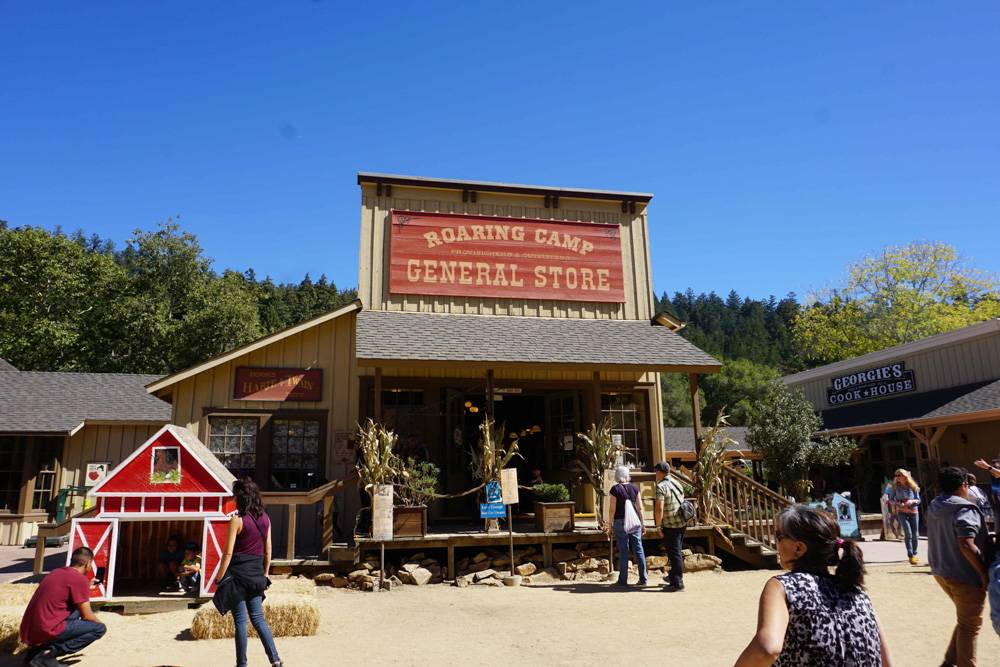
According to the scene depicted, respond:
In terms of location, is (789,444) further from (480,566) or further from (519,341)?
(480,566)

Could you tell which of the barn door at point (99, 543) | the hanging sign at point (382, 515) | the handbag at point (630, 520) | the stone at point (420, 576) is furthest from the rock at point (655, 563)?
the barn door at point (99, 543)

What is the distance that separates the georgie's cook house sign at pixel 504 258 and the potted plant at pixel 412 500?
423 cm

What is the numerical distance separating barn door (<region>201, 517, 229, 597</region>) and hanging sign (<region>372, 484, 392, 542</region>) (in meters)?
2.04

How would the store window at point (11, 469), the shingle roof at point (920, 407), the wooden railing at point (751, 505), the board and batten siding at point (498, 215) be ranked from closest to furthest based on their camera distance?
the wooden railing at point (751, 505) < the board and batten siding at point (498, 215) < the store window at point (11, 469) < the shingle roof at point (920, 407)

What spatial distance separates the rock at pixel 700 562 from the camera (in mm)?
10336

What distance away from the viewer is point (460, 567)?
1004cm

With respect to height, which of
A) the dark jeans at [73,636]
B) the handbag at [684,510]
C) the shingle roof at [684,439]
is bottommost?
the dark jeans at [73,636]

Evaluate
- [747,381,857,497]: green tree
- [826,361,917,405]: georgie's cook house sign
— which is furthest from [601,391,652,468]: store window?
[826,361,917,405]: georgie's cook house sign

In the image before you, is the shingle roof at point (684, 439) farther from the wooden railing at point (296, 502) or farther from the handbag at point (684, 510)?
the wooden railing at point (296, 502)

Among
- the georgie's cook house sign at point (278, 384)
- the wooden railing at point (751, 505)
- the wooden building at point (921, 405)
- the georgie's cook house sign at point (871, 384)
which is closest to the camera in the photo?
the wooden railing at point (751, 505)

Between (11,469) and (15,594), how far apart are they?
32.1 feet

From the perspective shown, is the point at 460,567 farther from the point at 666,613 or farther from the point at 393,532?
the point at 666,613

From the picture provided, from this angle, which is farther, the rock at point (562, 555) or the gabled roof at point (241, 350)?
the gabled roof at point (241, 350)

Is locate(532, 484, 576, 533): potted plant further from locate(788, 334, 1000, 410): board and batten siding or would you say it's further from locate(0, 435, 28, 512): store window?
locate(788, 334, 1000, 410): board and batten siding
